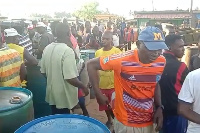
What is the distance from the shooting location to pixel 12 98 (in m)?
2.21

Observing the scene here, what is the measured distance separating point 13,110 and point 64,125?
1.85 ft

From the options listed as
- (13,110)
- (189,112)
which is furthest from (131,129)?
(13,110)

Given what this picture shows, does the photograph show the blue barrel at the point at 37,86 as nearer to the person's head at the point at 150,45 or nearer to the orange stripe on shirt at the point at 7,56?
the orange stripe on shirt at the point at 7,56

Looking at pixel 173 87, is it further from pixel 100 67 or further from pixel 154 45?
→ pixel 100 67

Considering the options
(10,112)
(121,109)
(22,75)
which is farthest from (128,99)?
(22,75)

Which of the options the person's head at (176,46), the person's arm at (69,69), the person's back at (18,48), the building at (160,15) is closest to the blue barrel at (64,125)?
the person's arm at (69,69)

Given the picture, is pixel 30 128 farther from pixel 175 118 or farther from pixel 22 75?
pixel 175 118

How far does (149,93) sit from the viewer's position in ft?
7.17

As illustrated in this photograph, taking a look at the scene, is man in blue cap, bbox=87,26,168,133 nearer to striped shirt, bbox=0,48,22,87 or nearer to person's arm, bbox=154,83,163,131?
person's arm, bbox=154,83,163,131

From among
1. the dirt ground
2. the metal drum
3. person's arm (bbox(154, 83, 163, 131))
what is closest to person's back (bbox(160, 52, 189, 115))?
person's arm (bbox(154, 83, 163, 131))

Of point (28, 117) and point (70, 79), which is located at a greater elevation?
point (70, 79)

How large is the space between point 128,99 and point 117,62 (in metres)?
0.36

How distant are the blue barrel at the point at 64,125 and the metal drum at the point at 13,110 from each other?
1.12 feet

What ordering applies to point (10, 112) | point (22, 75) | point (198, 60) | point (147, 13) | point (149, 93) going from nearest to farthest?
point (10, 112), point (149, 93), point (22, 75), point (198, 60), point (147, 13)
